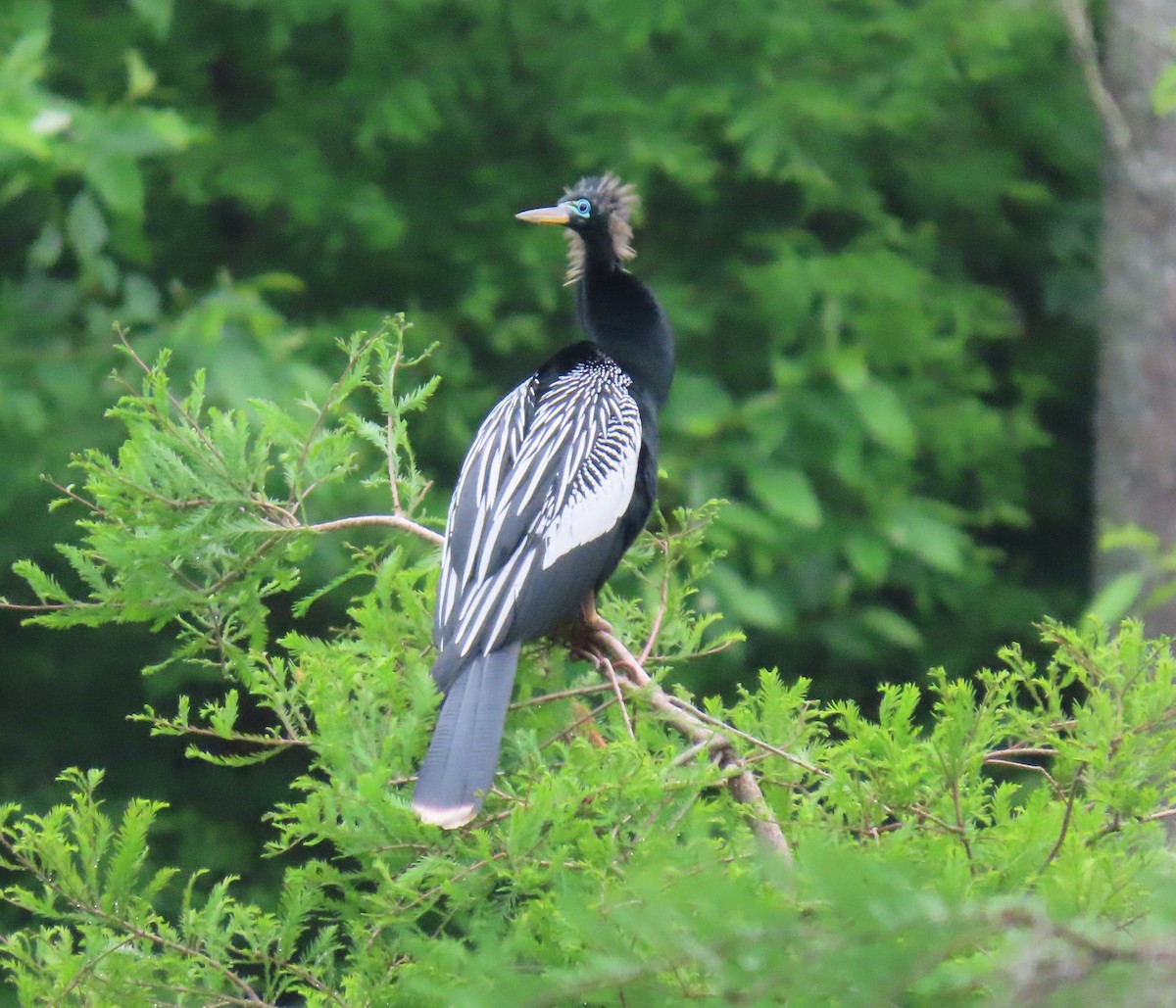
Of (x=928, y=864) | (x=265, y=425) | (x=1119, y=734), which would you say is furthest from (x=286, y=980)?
(x=1119, y=734)

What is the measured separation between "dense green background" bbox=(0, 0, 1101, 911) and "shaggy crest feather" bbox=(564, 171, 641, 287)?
1.55 m

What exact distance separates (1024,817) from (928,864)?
11.6 inches

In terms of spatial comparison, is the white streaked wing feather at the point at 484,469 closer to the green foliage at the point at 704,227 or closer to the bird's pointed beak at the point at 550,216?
the bird's pointed beak at the point at 550,216

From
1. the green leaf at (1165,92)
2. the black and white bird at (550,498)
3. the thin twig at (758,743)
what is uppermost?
the green leaf at (1165,92)

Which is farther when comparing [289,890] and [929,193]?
[929,193]

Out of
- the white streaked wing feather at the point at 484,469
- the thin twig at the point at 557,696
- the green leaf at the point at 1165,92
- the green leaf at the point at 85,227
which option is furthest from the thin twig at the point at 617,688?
the green leaf at the point at 85,227

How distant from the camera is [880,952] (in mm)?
1063

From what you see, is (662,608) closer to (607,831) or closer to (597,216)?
(607,831)

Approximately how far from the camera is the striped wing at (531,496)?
223 cm

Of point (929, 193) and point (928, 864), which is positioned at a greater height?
point (928, 864)

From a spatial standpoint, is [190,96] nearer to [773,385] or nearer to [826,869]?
[773,385]

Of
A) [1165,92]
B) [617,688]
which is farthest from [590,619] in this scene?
[1165,92]

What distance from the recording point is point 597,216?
10.4 ft

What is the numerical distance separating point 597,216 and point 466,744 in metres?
1.55
